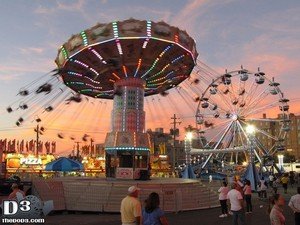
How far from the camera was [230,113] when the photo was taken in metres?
49.2

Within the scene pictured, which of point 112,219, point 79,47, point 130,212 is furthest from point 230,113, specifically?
point 130,212

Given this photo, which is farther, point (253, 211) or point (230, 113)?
point (230, 113)

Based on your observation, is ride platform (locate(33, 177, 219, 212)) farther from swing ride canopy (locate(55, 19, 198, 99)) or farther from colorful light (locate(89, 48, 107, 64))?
colorful light (locate(89, 48, 107, 64))

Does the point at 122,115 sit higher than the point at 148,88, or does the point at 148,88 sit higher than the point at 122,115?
the point at 148,88

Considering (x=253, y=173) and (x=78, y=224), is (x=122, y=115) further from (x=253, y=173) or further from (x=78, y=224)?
(x=78, y=224)

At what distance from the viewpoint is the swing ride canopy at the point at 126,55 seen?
1056 inches

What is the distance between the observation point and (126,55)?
29.4 meters

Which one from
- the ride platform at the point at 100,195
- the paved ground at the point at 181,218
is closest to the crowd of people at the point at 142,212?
the paved ground at the point at 181,218

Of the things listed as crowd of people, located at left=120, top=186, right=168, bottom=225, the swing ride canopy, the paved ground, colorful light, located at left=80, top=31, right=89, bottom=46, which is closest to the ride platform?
the paved ground

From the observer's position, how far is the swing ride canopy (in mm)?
26812

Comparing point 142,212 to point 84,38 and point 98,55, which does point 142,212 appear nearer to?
point 84,38

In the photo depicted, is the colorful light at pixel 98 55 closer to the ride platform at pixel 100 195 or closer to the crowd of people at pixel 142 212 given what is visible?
the ride platform at pixel 100 195

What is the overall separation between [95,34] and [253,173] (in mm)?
19364

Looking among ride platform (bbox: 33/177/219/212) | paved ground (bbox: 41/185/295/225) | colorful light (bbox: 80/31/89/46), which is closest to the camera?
paved ground (bbox: 41/185/295/225)
